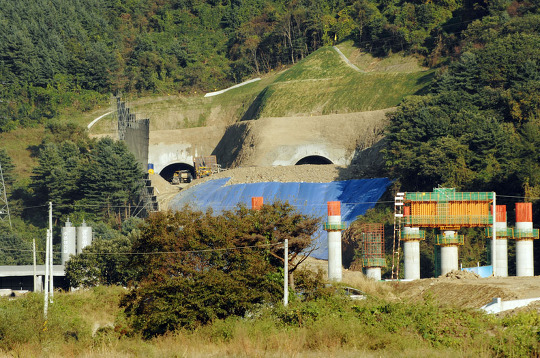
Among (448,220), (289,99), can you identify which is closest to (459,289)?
(448,220)

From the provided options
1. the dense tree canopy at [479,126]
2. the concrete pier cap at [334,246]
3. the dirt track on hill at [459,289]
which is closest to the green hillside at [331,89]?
the dense tree canopy at [479,126]

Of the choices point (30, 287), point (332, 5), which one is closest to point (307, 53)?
point (332, 5)

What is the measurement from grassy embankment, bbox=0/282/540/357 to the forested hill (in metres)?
73.3

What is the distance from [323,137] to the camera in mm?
92375

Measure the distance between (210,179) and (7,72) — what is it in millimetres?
52692

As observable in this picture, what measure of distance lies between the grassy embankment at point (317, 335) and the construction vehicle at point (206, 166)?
5914 cm

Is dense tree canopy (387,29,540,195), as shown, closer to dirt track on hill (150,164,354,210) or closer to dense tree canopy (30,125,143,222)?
dirt track on hill (150,164,354,210)

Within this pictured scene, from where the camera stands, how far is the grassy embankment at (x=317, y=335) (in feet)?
91.2

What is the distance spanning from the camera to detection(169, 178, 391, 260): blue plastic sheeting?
70.2 meters

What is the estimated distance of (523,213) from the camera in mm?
46062

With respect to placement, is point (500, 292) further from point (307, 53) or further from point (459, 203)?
point (307, 53)

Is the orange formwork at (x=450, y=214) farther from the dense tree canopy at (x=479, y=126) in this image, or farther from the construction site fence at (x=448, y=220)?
the dense tree canopy at (x=479, y=126)

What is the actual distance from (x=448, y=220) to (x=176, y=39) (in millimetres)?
101567

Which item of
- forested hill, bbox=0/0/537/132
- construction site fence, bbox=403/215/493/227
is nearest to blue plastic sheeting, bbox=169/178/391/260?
construction site fence, bbox=403/215/493/227
